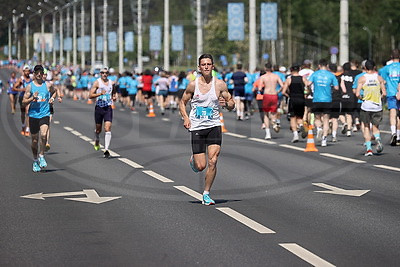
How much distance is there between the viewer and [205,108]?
11.6 meters

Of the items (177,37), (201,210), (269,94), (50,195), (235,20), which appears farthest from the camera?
(177,37)

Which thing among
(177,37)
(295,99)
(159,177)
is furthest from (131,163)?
(177,37)

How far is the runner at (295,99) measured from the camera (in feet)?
71.8

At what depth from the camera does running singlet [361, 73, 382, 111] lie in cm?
1853

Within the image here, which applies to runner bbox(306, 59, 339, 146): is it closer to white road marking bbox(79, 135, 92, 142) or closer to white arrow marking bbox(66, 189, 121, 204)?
white road marking bbox(79, 135, 92, 142)

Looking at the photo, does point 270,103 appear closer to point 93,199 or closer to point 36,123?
point 36,123

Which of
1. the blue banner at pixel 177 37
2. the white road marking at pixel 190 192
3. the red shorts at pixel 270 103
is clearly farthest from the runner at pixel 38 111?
the blue banner at pixel 177 37

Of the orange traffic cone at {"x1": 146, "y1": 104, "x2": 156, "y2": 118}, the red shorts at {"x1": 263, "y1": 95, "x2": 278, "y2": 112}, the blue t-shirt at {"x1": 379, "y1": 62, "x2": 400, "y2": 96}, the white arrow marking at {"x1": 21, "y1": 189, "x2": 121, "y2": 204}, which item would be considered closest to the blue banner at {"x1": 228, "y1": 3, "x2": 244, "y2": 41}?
the orange traffic cone at {"x1": 146, "y1": 104, "x2": 156, "y2": 118}

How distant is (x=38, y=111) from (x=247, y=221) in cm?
651

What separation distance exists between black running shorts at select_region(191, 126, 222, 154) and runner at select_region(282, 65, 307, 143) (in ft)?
34.1

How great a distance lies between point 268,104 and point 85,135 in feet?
16.2

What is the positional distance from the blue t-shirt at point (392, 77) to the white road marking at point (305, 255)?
37.6 ft

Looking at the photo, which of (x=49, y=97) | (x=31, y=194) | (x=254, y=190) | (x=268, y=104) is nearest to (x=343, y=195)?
(x=254, y=190)

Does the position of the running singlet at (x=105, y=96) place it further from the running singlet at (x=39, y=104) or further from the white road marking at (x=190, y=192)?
the white road marking at (x=190, y=192)
